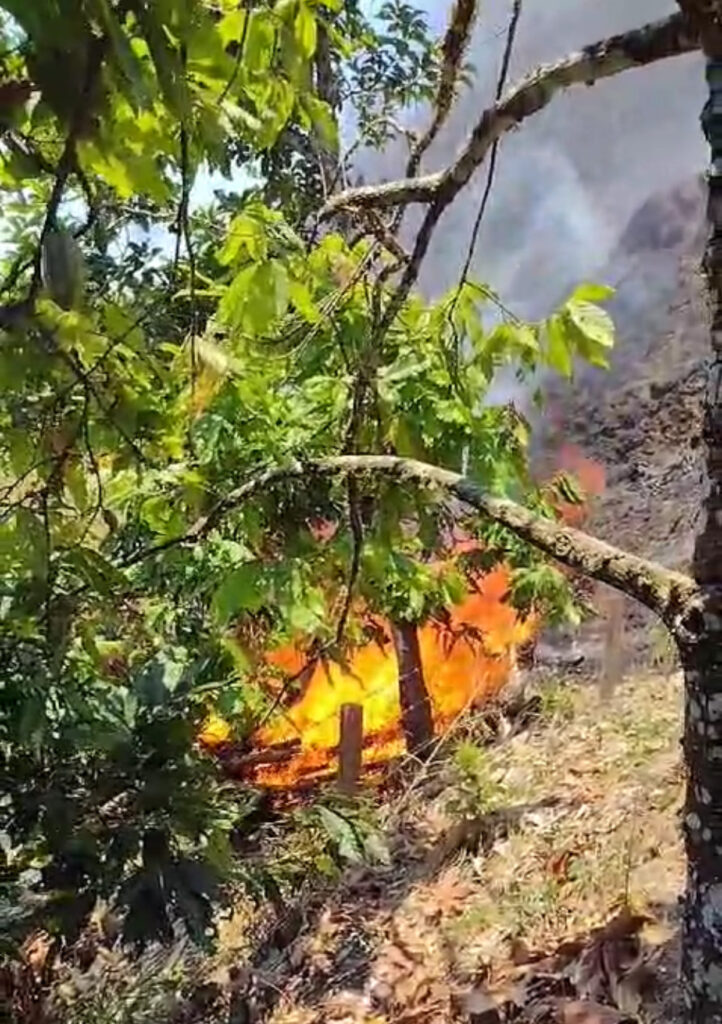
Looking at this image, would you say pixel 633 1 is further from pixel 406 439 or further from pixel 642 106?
pixel 406 439

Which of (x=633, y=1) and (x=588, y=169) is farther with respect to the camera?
(x=588, y=169)

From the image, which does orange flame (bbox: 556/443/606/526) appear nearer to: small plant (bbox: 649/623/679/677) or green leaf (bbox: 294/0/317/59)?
small plant (bbox: 649/623/679/677)

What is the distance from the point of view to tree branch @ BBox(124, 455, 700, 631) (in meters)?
1.37

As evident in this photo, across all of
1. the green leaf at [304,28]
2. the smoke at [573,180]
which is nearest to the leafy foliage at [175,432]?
the green leaf at [304,28]

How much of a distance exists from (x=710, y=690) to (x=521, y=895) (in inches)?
70.9

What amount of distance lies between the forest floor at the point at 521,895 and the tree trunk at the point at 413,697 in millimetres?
257

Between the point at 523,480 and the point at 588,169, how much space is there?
2.76 metres

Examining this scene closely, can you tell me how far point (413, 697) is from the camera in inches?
170

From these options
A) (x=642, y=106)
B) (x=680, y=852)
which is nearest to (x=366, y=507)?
(x=680, y=852)

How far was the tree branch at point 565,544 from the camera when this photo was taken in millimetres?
1366

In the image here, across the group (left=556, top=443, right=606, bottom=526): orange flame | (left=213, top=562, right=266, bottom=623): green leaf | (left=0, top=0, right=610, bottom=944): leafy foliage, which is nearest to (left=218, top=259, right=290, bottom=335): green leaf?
(left=0, top=0, right=610, bottom=944): leafy foliage

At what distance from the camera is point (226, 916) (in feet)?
10.7

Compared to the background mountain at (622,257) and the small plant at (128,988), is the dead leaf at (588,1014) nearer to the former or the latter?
the small plant at (128,988)

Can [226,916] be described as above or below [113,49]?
below
